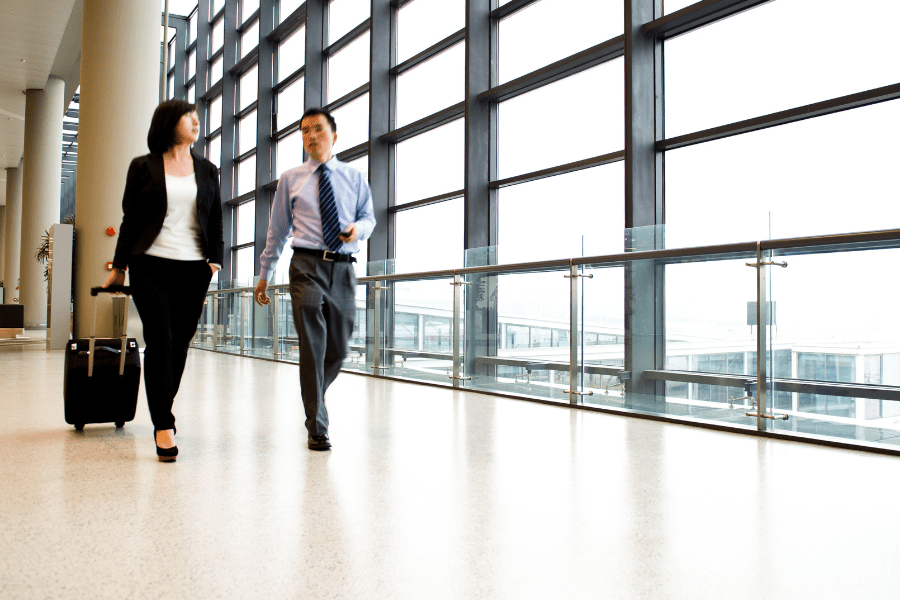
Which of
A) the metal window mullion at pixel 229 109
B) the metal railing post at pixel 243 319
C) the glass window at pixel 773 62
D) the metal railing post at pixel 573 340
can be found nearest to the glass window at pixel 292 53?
the metal window mullion at pixel 229 109

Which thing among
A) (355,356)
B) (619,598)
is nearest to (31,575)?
(619,598)

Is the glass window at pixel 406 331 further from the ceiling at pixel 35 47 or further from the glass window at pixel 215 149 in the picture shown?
the ceiling at pixel 35 47

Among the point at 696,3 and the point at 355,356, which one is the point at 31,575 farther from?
the point at 696,3

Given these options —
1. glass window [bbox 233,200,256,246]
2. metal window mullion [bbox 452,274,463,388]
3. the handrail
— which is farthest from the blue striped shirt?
glass window [bbox 233,200,256,246]

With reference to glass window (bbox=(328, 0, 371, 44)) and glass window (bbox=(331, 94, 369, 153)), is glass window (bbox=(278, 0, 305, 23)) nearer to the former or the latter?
glass window (bbox=(328, 0, 371, 44))

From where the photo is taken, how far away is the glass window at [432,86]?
29.8 feet

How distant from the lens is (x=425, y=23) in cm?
977

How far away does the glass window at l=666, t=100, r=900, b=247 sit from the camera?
393cm

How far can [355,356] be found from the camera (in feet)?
23.8

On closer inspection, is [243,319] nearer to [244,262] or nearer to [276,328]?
[276,328]

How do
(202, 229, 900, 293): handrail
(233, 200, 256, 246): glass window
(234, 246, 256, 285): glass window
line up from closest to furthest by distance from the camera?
(202, 229, 900, 293): handrail < (234, 246, 256, 285): glass window < (233, 200, 256, 246): glass window

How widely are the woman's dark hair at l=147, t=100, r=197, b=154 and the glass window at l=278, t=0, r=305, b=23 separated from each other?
11023 mm

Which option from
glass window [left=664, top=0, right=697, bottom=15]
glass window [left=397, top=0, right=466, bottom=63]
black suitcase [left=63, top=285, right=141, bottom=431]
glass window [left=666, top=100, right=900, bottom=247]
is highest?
glass window [left=397, top=0, right=466, bottom=63]

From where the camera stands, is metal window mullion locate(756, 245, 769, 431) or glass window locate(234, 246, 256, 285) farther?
glass window locate(234, 246, 256, 285)
